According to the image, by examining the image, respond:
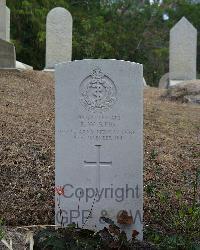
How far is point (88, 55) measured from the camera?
25156mm

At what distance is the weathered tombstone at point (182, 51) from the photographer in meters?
17.3

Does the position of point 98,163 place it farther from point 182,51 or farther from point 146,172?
point 182,51

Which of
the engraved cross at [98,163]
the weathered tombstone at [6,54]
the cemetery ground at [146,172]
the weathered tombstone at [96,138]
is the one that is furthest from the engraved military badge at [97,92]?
the weathered tombstone at [6,54]

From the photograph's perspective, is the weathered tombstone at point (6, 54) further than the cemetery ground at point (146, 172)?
Yes

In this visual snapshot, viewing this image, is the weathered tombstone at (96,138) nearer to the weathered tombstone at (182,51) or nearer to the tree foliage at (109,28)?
the weathered tombstone at (182,51)

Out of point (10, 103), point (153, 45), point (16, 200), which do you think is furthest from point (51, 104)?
point (153, 45)

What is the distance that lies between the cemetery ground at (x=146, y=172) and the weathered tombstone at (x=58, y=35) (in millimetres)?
6798

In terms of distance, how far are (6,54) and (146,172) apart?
23.0ft

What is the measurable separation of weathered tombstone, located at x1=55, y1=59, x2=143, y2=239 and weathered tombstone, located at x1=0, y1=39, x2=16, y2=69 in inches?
309

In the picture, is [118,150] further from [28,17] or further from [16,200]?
[28,17]

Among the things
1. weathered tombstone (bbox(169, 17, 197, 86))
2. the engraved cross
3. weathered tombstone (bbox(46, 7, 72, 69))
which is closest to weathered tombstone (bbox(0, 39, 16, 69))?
weathered tombstone (bbox(46, 7, 72, 69))

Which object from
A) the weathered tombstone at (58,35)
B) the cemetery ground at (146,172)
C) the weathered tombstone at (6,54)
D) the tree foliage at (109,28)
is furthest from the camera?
the tree foliage at (109,28)

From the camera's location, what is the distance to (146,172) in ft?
19.5

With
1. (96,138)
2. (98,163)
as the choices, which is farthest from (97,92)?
(98,163)
